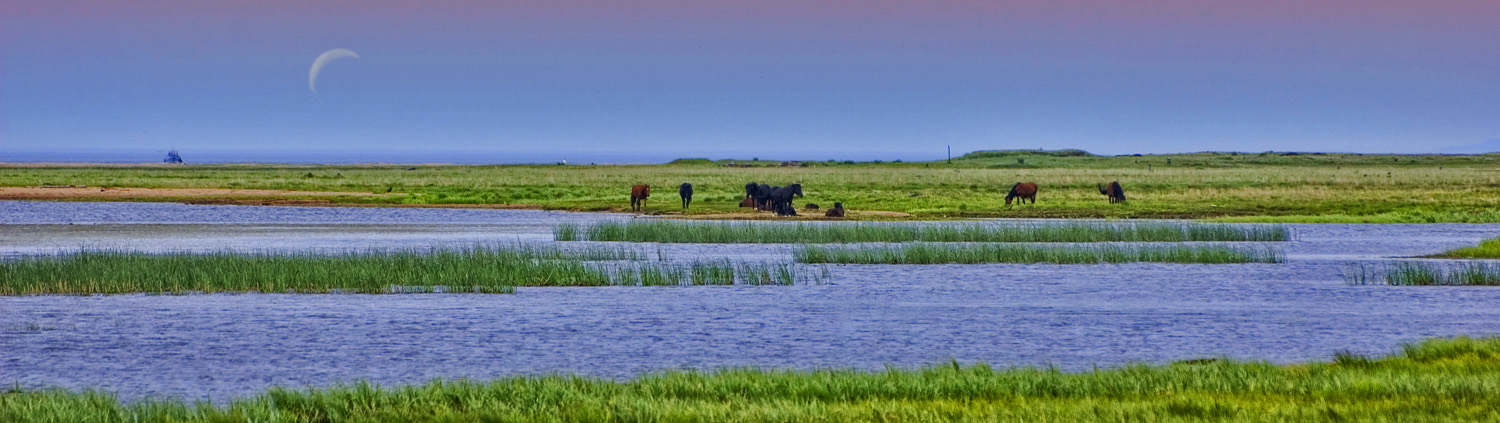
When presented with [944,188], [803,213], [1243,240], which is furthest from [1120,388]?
[944,188]

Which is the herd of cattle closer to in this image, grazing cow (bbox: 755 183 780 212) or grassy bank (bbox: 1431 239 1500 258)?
grazing cow (bbox: 755 183 780 212)

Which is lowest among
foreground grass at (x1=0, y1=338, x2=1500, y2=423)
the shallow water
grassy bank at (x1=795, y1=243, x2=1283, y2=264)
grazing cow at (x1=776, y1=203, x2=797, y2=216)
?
grazing cow at (x1=776, y1=203, x2=797, y2=216)

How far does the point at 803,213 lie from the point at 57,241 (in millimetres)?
23103

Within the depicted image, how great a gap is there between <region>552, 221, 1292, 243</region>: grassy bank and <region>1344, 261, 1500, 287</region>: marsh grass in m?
9.69

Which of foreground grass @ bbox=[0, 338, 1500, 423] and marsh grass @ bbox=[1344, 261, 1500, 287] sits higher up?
foreground grass @ bbox=[0, 338, 1500, 423]

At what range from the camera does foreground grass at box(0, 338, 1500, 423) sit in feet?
32.7

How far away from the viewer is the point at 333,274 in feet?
72.4

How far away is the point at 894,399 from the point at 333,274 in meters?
13.5

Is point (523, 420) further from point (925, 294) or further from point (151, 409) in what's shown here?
point (925, 294)

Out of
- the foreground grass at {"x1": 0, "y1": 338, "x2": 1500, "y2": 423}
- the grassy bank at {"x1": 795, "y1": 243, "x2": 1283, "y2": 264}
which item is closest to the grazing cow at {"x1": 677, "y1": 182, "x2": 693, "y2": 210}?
the grassy bank at {"x1": 795, "y1": 243, "x2": 1283, "y2": 264}

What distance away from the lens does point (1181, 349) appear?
→ 14.9m

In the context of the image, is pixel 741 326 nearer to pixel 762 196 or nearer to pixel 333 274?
pixel 333 274

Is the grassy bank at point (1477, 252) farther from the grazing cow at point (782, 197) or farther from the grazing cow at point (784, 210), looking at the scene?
the grazing cow at point (782, 197)

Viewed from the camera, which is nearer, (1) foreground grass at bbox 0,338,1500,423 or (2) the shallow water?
(1) foreground grass at bbox 0,338,1500,423
